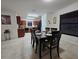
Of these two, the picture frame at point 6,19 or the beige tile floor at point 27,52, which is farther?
the picture frame at point 6,19

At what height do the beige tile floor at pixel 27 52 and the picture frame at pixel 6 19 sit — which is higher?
the picture frame at pixel 6 19

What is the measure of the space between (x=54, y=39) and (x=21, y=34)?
5876mm

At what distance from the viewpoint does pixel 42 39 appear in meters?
2.74

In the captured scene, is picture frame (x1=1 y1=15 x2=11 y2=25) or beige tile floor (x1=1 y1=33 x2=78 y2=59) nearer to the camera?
beige tile floor (x1=1 y1=33 x2=78 y2=59)

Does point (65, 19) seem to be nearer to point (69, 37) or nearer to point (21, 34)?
point (69, 37)

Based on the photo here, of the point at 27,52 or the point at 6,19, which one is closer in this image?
the point at 27,52

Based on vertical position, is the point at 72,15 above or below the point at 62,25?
above

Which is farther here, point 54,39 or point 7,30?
point 7,30

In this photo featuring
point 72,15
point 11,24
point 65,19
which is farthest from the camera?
point 11,24

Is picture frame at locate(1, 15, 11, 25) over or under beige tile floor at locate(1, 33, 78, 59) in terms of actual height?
over

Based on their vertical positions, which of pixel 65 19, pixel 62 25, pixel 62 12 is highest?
pixel 62 12

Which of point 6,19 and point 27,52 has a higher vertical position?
point 6,19

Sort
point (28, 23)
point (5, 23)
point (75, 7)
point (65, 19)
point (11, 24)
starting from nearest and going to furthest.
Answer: point (75, 7), point (65, 19), point (5, 23), point (11, 24), point (28, 23)

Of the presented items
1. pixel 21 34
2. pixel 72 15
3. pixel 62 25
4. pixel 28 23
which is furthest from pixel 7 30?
pixel 28 23
